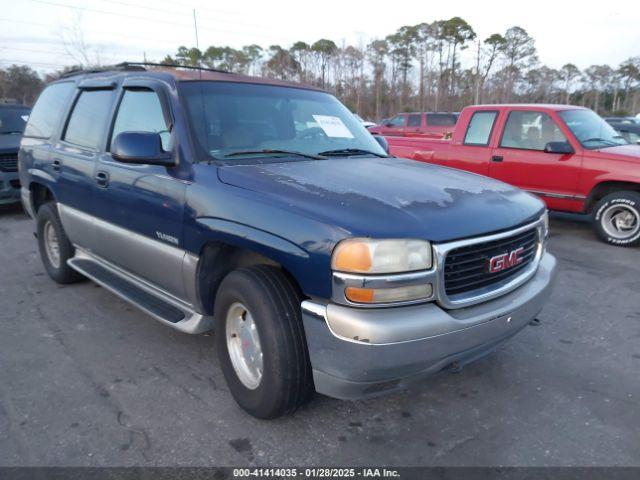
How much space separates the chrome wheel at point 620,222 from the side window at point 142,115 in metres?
5.75

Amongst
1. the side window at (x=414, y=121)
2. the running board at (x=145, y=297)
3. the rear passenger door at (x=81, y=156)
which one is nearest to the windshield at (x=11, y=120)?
the rear passenger door at (x=81, y=156)

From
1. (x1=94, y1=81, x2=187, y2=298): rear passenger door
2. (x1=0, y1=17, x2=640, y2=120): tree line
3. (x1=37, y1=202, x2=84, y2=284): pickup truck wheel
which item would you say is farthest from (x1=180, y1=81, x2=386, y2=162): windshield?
(x1=0, y1=17, x2=640, y2=120): tree line

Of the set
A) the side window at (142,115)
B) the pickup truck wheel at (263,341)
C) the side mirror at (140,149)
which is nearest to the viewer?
the pickup truck wheel at (263,341)

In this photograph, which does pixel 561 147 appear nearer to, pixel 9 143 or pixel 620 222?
pixel 620 222

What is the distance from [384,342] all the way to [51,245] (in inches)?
167

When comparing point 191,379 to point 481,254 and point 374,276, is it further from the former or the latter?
point 481,254

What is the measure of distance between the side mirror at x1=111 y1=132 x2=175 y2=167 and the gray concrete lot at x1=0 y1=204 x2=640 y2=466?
1394mm

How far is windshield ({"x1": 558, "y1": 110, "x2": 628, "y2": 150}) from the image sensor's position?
6672 mm

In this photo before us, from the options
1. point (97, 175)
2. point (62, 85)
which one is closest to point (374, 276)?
point (97, 175)

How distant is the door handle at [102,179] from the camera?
12.0 ft

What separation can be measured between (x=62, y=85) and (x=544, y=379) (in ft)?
16.0

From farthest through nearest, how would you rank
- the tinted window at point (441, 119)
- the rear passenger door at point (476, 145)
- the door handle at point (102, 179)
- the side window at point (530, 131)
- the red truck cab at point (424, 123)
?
the tinted window at point (441, 119) → the red truck cab at point (424, 123) → the rear passenger door at point (476, 145) → the side window at point (530, 131) → the door handle at point (102, 179)

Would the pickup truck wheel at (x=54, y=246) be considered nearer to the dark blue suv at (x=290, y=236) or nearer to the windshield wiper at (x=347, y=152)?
the dark blue suv at (x=290, y=236)

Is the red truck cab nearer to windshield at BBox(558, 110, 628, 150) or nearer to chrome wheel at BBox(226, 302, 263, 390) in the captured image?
windshield at BBox(558, 110, 628, 150)
